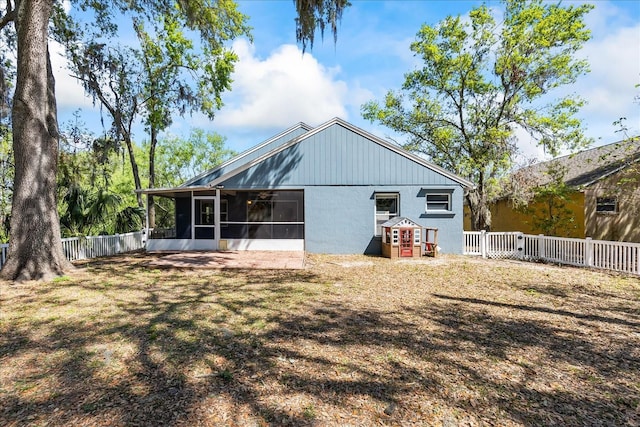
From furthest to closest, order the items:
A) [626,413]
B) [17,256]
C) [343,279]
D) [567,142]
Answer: [567,142], [343,279], [17,256], [626,413]

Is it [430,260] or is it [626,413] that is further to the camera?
[430,260]

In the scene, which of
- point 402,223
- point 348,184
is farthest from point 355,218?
point 402,223

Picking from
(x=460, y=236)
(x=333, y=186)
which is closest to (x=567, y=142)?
(x=460, y=236)

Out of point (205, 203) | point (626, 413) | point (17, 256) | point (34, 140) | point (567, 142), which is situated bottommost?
point (626, 413)

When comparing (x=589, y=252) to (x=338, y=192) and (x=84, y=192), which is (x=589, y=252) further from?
(x=84, y=192)

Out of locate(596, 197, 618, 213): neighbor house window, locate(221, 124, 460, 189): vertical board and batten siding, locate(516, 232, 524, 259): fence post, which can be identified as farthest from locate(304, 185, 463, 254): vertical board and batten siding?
locate(596, 197, 618, 213): neighbor house window

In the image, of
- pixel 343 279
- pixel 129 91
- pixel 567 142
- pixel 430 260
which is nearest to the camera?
pixel 343 279

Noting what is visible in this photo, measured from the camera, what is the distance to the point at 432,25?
16.0 metres

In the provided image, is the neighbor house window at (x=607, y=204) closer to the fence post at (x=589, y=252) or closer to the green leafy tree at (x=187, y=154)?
the fence post at (x=589, y=252)

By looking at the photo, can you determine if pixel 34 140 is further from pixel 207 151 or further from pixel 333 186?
pixel 207 151

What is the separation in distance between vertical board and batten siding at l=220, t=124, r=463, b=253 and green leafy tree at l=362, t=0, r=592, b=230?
4.66 m

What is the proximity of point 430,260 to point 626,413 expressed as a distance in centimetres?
827

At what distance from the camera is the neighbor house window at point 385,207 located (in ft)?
41.1

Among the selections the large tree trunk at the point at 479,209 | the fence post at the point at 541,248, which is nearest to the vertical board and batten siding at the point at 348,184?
the fence post at the point at 541,248
